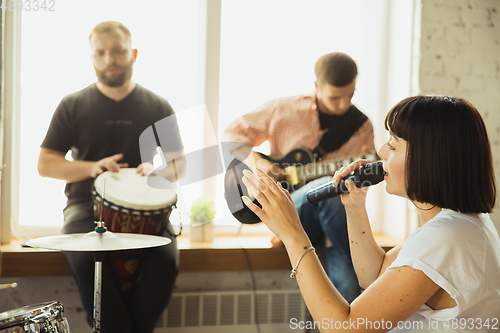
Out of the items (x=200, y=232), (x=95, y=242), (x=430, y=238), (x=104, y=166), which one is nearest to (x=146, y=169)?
(x=104, y=166)

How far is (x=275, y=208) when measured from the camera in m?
0.98

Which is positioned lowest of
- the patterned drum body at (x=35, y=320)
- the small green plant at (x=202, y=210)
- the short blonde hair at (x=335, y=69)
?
the patterned drum body at (x=35, y=320)

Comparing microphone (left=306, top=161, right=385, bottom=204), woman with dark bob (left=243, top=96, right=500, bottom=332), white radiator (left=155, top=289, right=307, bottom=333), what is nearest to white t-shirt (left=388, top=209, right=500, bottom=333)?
woman with dark bob (left=243, top=96, right=500, bottom=332)

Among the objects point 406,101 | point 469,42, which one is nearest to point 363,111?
point 469,42

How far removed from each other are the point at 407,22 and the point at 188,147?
4.58 ft

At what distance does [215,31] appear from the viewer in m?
2.14

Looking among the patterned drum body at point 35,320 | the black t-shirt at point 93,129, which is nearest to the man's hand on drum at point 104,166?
the black t-shirt at point 93,129

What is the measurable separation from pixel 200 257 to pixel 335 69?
4.04 ft

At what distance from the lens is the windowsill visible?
5.78 feet

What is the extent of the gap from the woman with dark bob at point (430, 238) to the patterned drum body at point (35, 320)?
0.67 m

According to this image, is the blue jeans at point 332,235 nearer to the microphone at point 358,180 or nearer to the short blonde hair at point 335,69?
the short blonde hair at point 335,69

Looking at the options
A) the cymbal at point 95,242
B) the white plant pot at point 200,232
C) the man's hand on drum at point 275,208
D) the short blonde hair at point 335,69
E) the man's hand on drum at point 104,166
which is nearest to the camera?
the man's hand on drum at point 275,208

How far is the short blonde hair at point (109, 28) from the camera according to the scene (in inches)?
76.5

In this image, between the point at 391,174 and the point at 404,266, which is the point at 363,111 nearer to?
the point at 391,174
